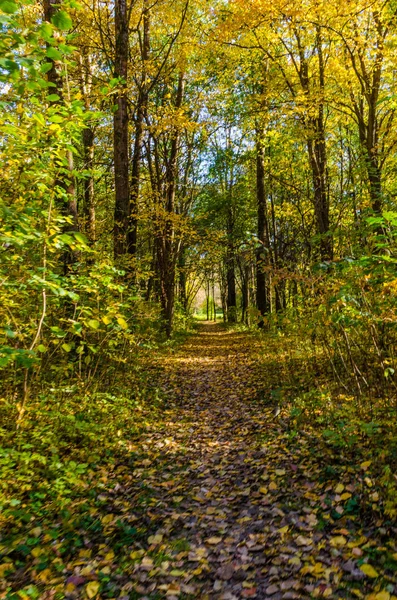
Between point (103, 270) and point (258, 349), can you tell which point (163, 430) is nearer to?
point (103, 270)

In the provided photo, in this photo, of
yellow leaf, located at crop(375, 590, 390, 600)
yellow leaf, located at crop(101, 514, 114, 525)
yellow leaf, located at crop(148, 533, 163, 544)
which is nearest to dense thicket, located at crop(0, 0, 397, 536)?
yellow leaf, located at crop(375, 590, 390, 600)

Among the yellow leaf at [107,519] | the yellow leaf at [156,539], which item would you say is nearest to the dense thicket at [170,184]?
the yellow leaf at [107,519]

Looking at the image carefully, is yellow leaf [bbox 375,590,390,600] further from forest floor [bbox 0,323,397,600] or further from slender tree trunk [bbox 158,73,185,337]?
slender tree trunk [bbox 158,73,185,337]

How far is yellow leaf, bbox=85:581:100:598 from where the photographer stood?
3023 millimetres

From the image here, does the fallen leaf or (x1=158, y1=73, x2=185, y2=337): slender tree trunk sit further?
(x1=158, y1=73, x2=185, y2=337): slender tree trunk

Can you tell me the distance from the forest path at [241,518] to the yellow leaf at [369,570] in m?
0.01

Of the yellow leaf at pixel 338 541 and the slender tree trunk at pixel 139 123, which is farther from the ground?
the slender tree trunk at pixel 139 123

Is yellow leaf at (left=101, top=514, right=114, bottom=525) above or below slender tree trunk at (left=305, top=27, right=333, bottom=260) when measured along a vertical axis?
A: below

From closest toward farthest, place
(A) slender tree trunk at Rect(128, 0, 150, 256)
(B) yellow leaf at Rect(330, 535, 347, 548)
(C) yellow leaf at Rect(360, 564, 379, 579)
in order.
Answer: (C) yellow leaf at Rect(360, 564, 379, 579) → (B) yellow leaf at Rect(330, 535, 347, 548) → (A) slender tree trunk at Rect(128, 0, 150, 256)

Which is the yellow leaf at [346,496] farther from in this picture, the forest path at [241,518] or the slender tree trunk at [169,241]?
the slender tree trunk at [169,241]

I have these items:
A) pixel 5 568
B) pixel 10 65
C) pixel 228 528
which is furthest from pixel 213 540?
pixel 10 65

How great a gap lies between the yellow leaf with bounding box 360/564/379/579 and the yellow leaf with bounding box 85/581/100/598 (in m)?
2.05

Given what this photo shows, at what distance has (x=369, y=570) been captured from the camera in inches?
119

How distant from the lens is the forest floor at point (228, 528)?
3078 mm
